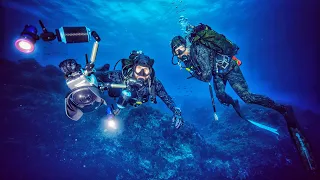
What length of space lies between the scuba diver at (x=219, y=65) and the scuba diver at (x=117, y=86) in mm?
1156

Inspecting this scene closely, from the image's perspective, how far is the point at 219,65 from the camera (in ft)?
16.3

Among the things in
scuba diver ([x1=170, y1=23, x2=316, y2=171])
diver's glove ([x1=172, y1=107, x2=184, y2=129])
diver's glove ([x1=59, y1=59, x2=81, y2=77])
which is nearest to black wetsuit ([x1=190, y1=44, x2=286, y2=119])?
scuba diver ([x1=170, y1=23, x2=316, y2=171])

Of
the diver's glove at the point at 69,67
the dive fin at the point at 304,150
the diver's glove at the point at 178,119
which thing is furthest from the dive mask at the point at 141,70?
the dive fin at the point at 304,150

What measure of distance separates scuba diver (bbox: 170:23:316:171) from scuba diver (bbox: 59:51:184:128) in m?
1.16

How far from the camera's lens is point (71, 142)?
14250mm

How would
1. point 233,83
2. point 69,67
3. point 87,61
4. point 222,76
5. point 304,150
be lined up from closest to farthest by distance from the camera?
point 69,67, point 87,61, point 304,150, point 233,83, point 222,76

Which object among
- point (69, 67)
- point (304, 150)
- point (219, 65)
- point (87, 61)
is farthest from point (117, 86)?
point (304, 150)

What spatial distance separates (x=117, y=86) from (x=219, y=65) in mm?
3067

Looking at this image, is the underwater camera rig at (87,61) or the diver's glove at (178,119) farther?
the diver's glove at (178,119)

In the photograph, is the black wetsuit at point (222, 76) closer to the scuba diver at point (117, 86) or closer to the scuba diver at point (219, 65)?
the scuba diver at point (219, 65)

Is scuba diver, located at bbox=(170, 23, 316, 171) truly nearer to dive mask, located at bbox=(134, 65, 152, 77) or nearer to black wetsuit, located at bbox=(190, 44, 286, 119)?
black wetsuit, located at bbox=(190, 44, 286, 119)

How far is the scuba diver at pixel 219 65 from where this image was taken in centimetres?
454

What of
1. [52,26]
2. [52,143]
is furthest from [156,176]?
[52,26]

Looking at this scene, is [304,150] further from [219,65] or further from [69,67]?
[69,67]
